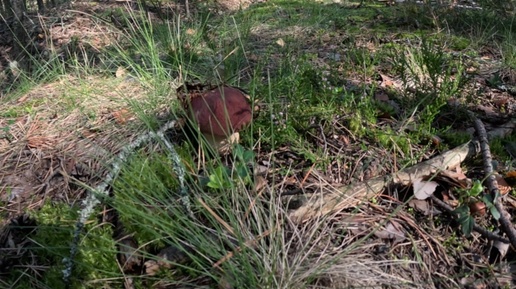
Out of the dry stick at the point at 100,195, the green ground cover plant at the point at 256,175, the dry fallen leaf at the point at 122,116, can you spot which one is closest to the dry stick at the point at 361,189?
the green ground cover plant at the point at 256,175

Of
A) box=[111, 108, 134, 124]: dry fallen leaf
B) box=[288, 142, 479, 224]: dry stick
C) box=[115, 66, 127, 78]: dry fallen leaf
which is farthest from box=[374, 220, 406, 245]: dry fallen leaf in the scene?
box=[115, 66, 127, 78]: dry fallen leaf

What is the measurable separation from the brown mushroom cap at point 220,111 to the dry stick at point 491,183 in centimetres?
112

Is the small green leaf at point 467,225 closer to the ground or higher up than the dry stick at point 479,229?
higher up

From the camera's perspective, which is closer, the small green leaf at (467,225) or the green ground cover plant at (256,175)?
the green ground cover plant at (256,175)

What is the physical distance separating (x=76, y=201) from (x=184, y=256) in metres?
0.75

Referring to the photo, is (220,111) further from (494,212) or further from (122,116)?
(494,212)

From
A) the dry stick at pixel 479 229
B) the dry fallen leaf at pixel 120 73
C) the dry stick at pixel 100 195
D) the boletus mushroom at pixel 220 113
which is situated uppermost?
the boletus mushroom at pixel 220 113

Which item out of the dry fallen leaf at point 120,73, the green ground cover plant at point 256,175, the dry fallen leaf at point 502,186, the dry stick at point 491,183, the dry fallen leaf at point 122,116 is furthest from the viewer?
the dry fallen leaf at point 120,73

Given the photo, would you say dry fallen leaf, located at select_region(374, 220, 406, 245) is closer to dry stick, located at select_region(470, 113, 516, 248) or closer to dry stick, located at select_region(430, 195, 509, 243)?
dry stick, located at select_region(430, 195, 509, 243)

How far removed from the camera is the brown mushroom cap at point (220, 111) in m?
1.99

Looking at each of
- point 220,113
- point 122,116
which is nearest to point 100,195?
point 220,113

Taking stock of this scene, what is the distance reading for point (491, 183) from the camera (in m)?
1.91

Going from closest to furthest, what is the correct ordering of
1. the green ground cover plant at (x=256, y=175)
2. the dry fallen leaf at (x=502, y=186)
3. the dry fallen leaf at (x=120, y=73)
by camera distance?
the green ground cover plant at (x=256, y=175) < the dry fallen leaf at (x=502, y=186) < the dry fallen leaf at (x=120, y=73)

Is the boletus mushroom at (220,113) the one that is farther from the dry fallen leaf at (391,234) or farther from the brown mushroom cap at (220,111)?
the dry fallen leaf at (391,234)
